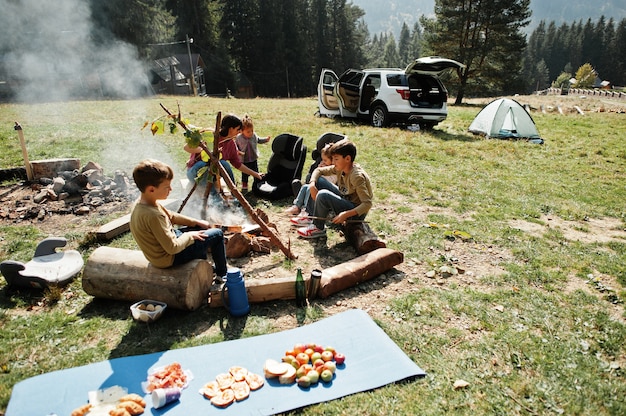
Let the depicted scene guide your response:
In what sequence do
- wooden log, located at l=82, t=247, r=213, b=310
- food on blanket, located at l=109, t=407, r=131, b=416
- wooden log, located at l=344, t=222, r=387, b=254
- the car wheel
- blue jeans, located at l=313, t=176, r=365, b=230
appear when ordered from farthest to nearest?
1. the car wheel
2. blue jeans, located at l=313, t=176, r=365, b=230
3. wooden log, located at l=344, t=222, r=387, b=254
4. wooden log, located at l=82, t=247, r=213, b=310
5. food on blanket, located at l=109, t=407, r=131, b=416

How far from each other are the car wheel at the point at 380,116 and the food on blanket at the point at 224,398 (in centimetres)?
1112

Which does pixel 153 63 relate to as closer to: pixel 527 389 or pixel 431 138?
pixel 431 138

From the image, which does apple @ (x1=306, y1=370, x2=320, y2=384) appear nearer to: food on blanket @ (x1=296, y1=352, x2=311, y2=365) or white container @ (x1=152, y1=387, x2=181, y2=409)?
food on blanket @ (x1=296, y1=352, x2=311, y2=365)

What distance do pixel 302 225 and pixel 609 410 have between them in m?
3.83

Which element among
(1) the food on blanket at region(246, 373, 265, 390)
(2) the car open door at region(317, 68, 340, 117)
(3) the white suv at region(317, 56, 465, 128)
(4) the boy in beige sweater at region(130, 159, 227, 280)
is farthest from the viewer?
(2) the car open door at region(317, 68, 340, 117)

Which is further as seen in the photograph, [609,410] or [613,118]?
[613,118]

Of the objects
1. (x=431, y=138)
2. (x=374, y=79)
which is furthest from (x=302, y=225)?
(x=374, y=79)

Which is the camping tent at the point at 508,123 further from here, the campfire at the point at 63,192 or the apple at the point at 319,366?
the apple at the point at 319,366

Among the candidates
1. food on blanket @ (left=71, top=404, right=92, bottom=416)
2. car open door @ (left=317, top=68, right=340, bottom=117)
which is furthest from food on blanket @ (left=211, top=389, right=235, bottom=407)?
car open door @ (left=317, top=68, right=340, bottom=117)

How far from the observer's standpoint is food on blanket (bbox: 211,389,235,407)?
2633 mm

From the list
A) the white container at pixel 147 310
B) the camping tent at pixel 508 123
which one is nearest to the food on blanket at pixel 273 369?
the white container at pixel 147 310

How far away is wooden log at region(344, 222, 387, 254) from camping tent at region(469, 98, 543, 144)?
9.26m

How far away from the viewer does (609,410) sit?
270 cm

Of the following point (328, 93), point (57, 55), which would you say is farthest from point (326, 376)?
point (57, 55)
